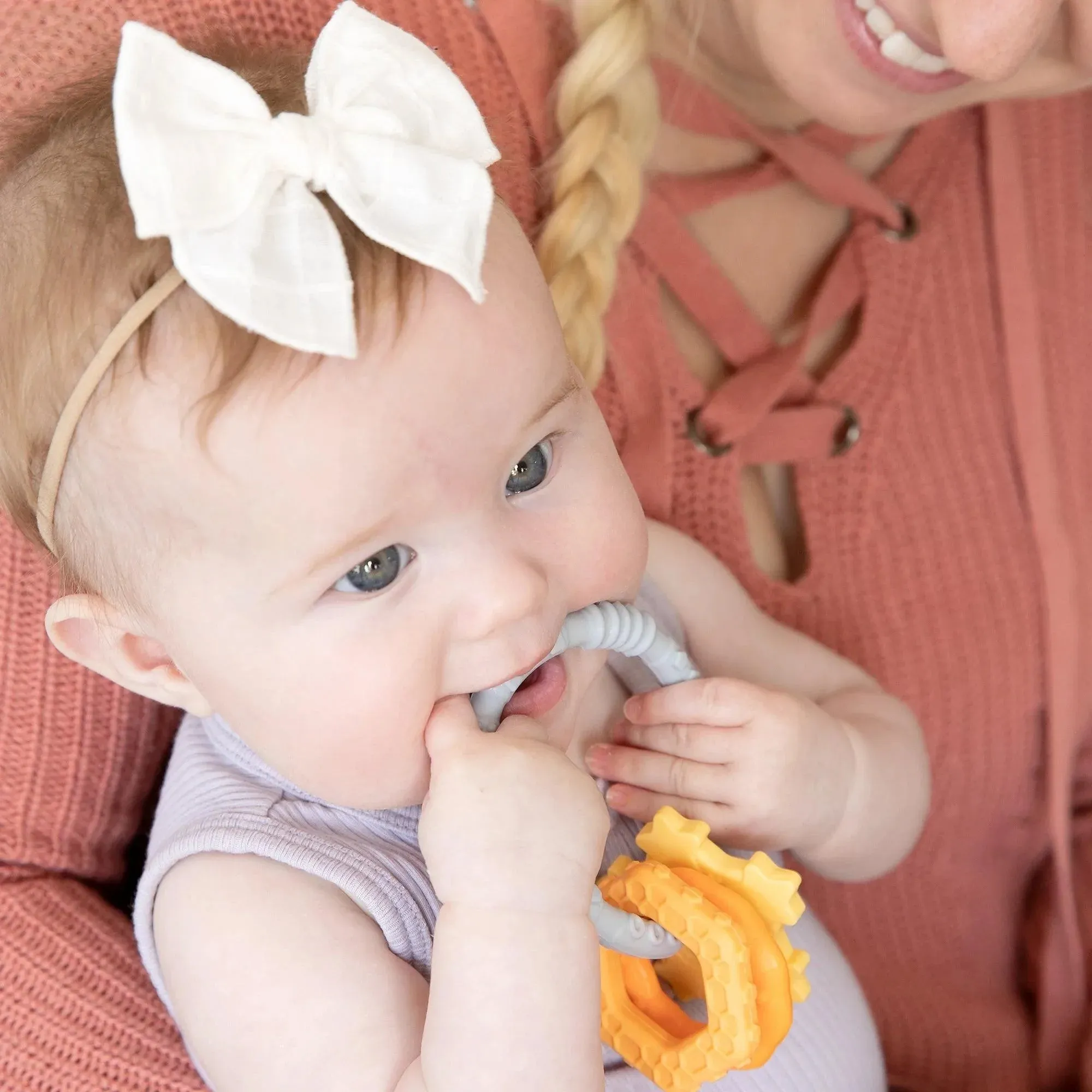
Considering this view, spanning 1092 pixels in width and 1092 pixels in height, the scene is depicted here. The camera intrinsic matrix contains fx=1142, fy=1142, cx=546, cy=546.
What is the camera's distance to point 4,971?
0.93 meters

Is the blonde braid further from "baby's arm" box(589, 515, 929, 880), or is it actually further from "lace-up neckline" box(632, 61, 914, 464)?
"baby's arm" box(589, 515, 929, 880)

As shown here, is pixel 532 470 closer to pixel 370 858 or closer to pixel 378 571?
pixel 378 571

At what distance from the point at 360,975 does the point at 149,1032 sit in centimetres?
24

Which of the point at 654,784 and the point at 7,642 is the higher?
the point at 7,642

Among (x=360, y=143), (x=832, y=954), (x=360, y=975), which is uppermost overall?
(x=360, y=143)

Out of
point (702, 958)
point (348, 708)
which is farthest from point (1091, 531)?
point (348, 708)

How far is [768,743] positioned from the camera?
99cm

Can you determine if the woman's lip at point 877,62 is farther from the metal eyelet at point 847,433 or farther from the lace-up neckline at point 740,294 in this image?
the metal eyelet at point 847,433

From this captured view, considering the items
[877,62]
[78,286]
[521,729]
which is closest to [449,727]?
[521,729]

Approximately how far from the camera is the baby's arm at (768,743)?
0.99 metres

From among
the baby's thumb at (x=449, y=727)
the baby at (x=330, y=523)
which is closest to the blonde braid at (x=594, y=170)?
the baby at (x=330, y=523)

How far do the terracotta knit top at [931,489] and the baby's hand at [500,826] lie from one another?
1.26 ft

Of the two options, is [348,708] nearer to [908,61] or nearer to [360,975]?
[360,975]

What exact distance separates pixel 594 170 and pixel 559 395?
0.33 metres
